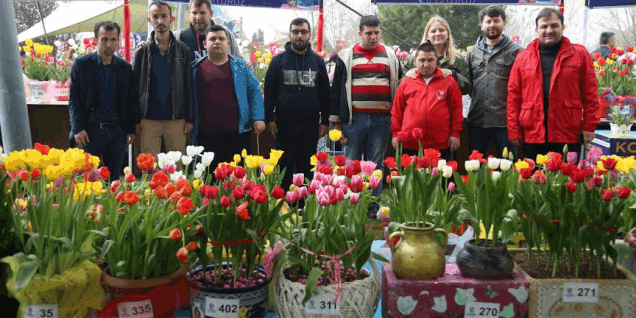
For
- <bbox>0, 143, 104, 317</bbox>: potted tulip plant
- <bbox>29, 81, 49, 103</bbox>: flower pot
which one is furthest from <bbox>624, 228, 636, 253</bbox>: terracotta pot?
<bbox>29, 81, 49, 103</bbox>: flower pot

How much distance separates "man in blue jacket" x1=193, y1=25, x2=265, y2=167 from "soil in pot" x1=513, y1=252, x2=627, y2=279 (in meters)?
2.28

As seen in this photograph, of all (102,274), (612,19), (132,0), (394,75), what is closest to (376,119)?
(394,75)

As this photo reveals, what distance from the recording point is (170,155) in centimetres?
160

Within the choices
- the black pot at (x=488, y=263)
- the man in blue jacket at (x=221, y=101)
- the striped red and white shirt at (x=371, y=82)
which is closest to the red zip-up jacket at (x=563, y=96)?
the striped red and white shirt at (x=371, y=82)

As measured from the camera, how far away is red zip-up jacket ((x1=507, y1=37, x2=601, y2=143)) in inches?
126

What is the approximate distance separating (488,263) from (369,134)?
8.16ft

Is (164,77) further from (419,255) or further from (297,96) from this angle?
(419,255)

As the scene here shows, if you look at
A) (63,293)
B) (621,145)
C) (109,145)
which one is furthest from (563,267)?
(621,145)

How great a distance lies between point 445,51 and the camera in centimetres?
373

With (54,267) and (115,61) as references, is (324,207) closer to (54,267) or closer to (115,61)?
(54,267)

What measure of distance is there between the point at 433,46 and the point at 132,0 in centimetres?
1141

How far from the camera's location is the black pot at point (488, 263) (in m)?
1.37

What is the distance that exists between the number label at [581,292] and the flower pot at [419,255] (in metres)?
0.29

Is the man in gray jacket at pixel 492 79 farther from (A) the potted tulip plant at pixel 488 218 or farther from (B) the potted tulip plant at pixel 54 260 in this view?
(B) the potted tulip plant at pixel 54 260
